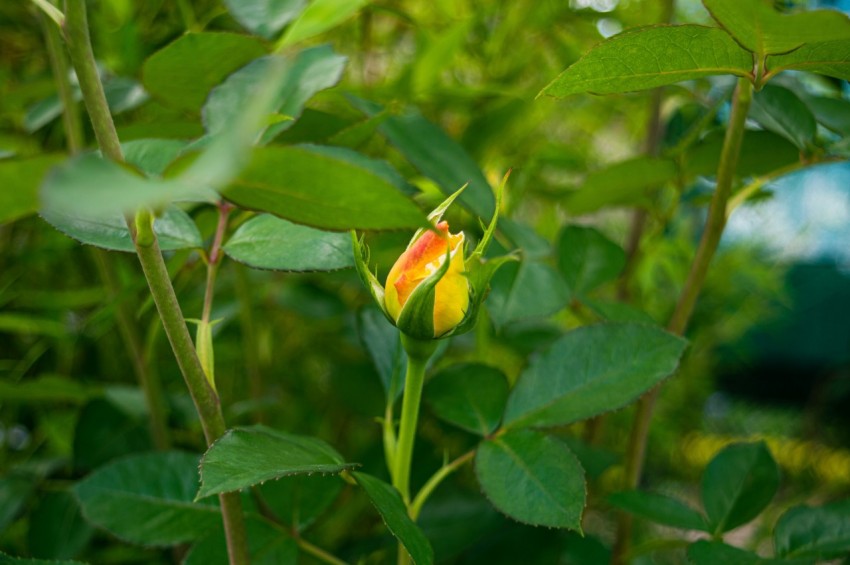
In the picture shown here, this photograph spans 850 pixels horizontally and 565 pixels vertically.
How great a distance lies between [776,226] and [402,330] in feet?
2.52

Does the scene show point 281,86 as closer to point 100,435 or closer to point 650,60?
point 650,60

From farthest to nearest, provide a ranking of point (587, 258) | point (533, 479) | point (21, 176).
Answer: point (587, 258)
point (533, 479)
point (21, 176)

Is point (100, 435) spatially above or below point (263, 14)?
below

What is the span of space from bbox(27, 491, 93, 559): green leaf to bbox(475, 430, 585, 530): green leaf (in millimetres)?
209

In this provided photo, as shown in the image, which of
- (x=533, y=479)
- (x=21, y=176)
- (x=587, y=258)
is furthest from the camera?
(x=587, y=258)

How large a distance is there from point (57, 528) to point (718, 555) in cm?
29

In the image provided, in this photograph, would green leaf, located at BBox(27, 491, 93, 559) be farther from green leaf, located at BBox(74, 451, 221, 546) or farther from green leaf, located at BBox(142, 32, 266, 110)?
green leaf, located at BBox(142, 32, 266, 110)

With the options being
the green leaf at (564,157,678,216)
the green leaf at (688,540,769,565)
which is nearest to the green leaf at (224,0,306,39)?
the green leaf at (564,157,678,216)

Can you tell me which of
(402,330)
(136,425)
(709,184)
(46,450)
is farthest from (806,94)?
(46,450)

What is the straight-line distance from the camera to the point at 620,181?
12.8 inches

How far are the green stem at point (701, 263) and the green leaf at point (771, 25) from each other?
0.04 m

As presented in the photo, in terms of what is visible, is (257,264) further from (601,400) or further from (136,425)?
(136,425)

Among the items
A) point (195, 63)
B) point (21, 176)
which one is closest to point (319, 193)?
point (21, 176)

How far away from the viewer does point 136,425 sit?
40 centimetres
